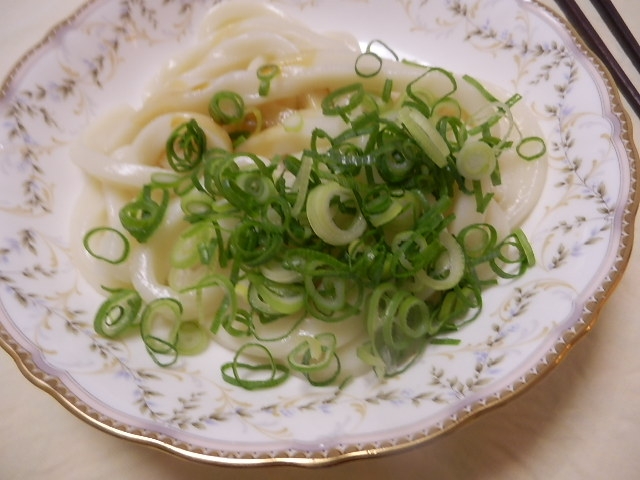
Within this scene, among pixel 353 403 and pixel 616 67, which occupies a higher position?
pixel 616 67

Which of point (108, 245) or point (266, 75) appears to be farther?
point (266, 75)

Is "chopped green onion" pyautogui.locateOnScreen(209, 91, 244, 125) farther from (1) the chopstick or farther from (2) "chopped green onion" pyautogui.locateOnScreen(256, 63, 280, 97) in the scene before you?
(1) the chopstick

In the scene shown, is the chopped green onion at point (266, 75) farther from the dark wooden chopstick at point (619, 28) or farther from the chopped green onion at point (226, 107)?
the dark wooden chopstick at point (619, 28)

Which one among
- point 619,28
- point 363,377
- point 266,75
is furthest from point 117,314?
point 619,28

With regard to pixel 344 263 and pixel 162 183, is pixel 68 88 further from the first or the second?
pixel 344 263

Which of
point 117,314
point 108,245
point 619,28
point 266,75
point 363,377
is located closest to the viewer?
point 363,377

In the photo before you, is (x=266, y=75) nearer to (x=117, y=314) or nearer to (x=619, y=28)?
(x=117, y=314)

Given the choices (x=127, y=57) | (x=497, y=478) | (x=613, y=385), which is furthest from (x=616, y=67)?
(x=127, y=57)
